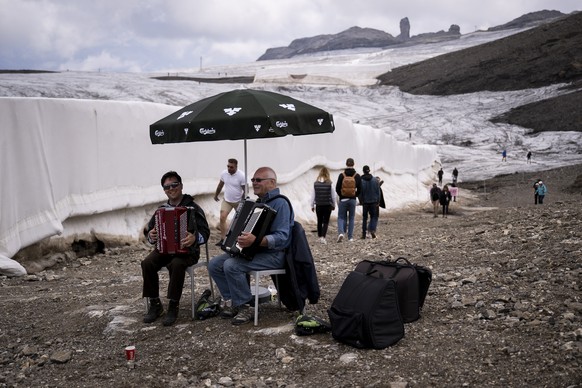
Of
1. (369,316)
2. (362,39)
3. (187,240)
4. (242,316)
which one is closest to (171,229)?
(187,240)

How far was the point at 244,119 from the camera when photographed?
Result: 5.70m

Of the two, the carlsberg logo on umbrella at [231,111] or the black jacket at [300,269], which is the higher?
the carlsberg logo on umbrella at [231,111]

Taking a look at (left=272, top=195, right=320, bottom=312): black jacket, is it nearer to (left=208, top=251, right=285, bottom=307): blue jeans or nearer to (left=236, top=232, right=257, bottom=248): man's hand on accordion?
(left=208, top=251, right=285, bottom=307): blue jeans

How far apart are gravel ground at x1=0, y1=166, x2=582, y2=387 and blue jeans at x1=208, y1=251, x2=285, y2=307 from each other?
27 cm

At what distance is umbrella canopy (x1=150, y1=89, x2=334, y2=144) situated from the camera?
18.6ft

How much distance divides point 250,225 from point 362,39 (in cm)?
15694

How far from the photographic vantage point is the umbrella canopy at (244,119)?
5.68 m

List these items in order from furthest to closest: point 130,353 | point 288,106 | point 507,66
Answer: point 507,66
point 288,106
point 130,353

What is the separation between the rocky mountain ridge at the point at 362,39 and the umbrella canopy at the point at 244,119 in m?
134

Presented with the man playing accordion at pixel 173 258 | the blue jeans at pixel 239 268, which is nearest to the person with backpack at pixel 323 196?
the man playing accordion at pixel 173 258

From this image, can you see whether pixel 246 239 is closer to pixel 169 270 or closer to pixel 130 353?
pixel 169 270

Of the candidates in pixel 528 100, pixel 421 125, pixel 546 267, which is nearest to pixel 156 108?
pixel 546 267

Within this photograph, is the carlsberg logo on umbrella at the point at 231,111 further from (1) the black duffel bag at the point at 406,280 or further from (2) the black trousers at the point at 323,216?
(2) the black trousers at the point at 323,216

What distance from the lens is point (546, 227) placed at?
9203mm
